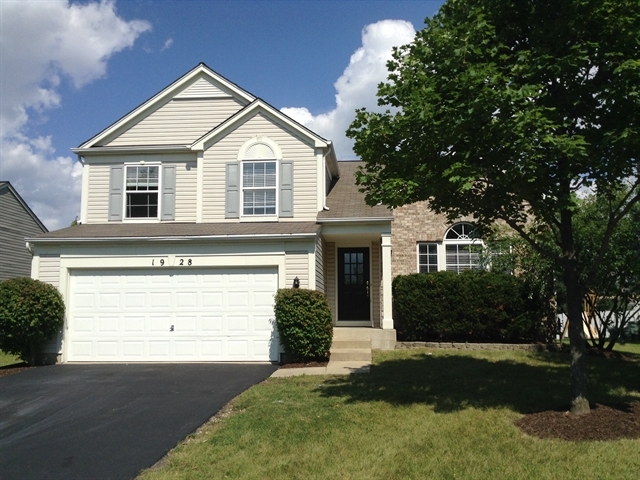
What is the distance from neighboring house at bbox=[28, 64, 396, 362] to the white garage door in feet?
0.08

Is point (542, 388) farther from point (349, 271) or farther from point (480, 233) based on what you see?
point (349, 271)

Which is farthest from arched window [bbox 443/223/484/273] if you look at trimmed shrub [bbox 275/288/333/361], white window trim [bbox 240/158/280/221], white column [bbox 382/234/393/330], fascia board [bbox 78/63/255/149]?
fascia board [bbox 78/63/255/149]

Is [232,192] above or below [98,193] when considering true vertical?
below

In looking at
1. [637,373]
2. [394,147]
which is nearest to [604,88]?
[394,147]

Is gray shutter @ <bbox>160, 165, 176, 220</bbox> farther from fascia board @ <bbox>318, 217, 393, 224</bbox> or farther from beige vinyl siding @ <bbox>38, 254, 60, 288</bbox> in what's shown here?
fascia board @ <bbox>318, 217, 393, 224</bbox>

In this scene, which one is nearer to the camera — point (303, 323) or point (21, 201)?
point (303, 323)

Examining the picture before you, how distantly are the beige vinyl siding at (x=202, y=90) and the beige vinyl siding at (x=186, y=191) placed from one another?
7.56 feet

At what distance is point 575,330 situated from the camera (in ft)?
23.9

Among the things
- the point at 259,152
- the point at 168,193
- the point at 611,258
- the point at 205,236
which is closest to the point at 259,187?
the point at 259,152

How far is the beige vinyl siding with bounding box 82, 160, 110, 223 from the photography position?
14.6 metres

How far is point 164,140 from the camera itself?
15258mm

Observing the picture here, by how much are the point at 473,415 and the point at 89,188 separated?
11.9 metres

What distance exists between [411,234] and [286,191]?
5566mm

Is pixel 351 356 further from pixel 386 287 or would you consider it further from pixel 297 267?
pixel 297 267
